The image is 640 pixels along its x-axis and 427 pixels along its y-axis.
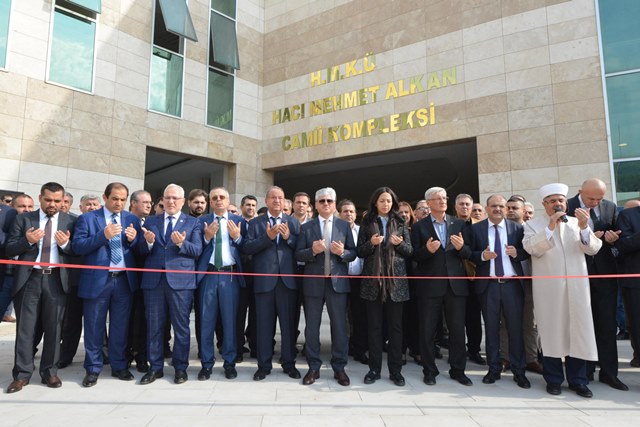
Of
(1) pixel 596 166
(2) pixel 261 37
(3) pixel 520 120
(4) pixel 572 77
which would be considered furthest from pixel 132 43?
(1) pixel 596 166

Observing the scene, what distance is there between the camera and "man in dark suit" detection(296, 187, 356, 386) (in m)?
4.20

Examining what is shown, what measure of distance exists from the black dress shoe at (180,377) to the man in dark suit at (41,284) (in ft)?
3.49

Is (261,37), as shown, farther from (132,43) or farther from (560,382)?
(560,382)

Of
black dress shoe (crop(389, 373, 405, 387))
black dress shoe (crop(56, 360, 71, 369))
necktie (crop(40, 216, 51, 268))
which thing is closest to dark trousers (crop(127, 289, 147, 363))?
black dress shoe (crop(56, 360, 71, 369))

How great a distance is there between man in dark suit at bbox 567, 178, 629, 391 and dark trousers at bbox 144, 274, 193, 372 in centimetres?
405

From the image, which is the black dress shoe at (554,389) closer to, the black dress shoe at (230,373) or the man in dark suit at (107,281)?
the black dress shoe at (230,373)

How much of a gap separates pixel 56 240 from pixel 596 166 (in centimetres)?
971

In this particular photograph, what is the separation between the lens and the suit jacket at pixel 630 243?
4049 mm

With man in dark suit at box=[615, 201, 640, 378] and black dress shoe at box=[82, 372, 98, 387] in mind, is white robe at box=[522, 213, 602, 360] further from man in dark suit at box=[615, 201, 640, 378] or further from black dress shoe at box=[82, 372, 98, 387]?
black dress shoe at box=[82, 372, 98, 387]

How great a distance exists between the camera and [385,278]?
4.19 m

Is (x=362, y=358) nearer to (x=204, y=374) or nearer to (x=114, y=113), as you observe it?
(x=204, y=374)

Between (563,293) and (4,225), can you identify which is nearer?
(563,293)

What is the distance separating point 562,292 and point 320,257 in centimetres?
235

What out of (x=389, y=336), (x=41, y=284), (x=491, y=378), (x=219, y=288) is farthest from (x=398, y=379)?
(x=41, y=284)
